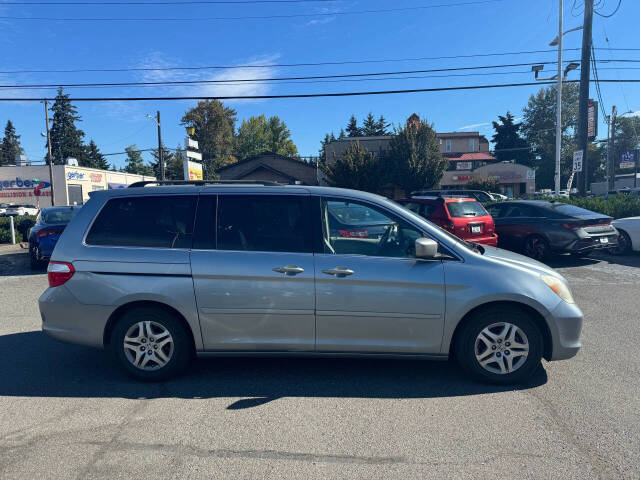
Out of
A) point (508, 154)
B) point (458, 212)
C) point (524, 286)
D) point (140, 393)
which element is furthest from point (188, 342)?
point (508, 154)

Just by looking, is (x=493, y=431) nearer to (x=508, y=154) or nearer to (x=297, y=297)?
(x=297, y=297)

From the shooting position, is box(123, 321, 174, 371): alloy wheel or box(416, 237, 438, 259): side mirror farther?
box(123, 321, 174, 371): alloy wheel

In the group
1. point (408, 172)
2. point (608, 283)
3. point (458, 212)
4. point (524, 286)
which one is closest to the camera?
point (524, 286)

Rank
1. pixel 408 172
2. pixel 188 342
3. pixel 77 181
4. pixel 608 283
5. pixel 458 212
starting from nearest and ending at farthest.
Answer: pixel 188 342, pixel 608 283, pixel 458 212, pixel 408 172, pixel 77 181

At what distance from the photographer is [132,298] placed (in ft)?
12.7

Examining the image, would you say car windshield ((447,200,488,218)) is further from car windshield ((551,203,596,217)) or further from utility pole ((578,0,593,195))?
utility pole ((578,0,593,195))

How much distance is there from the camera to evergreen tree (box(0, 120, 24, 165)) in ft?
263

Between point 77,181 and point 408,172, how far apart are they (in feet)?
108

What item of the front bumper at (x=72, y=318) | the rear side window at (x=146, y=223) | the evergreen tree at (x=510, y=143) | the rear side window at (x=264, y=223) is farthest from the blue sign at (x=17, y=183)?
the evergreen tree at (x=510, y=143)

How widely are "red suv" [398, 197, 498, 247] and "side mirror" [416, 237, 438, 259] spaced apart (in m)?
6.24

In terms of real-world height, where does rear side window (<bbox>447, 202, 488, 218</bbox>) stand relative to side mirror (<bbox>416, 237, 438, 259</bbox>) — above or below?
above

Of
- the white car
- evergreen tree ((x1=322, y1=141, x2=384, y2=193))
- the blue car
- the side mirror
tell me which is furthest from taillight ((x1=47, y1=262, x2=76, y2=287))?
evergreen tree ((x1=322, y1=141, x2=384, y2=193))

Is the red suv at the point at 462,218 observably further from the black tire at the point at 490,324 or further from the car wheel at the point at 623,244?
the black tire at the point at 490,324

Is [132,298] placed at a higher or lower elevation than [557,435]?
higher
